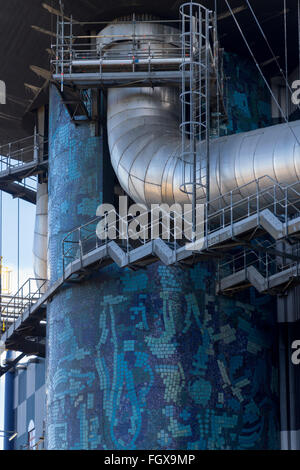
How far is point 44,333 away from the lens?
36.7m

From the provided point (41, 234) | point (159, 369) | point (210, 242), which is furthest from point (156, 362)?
point (41, 234)

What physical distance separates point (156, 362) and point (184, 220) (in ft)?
12.0

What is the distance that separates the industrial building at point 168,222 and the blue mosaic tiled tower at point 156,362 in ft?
0.11

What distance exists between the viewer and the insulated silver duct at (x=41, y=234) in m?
37.0

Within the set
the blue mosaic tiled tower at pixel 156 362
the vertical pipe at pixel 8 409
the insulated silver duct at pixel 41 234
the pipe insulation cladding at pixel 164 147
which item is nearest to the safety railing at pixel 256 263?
the blue mosaic tiled tower at pixel 156 362

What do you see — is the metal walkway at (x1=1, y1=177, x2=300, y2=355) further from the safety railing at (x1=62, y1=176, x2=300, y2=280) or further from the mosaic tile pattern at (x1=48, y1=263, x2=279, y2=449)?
the mosaic tile pattern at (x1=48, y1=263, x2=279, y2=449)

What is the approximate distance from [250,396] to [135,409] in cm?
292

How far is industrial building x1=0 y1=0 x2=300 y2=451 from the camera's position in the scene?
30109 millimetres

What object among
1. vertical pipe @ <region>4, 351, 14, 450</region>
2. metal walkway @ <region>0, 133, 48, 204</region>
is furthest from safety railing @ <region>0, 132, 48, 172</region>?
vertical pipe @ <region>4, 351, 14, 450</region>

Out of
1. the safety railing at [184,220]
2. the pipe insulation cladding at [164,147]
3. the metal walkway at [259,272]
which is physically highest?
the pipe insulation cladding at [164,147]

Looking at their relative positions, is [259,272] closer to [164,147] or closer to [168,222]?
[168,222]

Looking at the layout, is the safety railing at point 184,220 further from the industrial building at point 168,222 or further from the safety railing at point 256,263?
the safety railing at point 256,263
